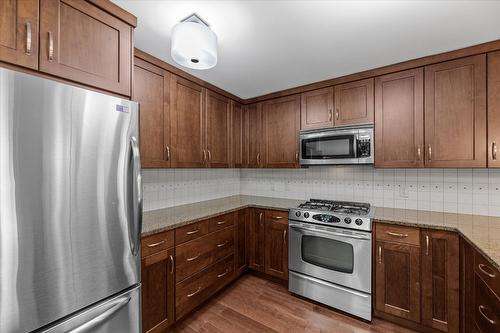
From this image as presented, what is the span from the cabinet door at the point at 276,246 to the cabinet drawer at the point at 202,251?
0.45m

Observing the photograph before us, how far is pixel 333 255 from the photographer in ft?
7.33

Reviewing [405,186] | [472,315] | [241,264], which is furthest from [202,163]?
[472,315]

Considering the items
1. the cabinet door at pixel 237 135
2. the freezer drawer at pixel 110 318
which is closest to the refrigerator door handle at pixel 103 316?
the freezer drawer at pixel 110 318

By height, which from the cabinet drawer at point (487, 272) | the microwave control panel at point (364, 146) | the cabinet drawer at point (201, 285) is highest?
the microwave control panel at point (364, 146)

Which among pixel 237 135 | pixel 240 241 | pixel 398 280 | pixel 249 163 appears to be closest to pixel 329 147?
pixel 249 163

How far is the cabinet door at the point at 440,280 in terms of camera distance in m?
1.75

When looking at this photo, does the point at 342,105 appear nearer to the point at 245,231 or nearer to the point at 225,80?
the point at 225,80

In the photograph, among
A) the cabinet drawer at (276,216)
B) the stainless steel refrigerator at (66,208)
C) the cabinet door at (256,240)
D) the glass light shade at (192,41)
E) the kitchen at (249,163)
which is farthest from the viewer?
the cabinet door at (256,240)

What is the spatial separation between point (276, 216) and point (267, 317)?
3.27 ft

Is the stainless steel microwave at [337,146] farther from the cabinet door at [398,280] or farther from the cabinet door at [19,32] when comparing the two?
the cabinet door at [19,32]

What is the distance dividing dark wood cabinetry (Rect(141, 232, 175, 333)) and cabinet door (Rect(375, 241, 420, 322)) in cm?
183

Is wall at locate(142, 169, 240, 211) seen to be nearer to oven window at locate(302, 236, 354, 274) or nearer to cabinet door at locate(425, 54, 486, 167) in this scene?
oven window at locate(302, 236, 354, 274)

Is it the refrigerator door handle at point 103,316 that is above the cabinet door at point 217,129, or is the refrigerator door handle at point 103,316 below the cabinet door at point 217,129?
below

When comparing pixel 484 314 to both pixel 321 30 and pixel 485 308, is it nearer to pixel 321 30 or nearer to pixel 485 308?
pixel 485 308
